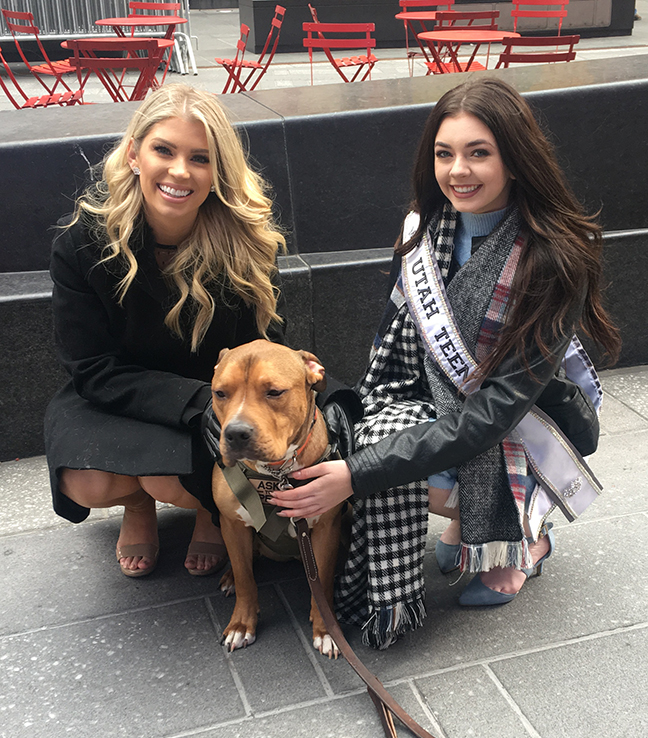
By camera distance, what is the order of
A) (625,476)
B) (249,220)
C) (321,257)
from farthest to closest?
(321,257)
(625,476)
(249,220)

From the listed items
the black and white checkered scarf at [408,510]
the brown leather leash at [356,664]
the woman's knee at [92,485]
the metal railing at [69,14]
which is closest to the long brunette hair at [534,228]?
the black and white checkered scarf at [408,510]

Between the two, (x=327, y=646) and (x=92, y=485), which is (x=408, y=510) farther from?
(x=92, y=485)

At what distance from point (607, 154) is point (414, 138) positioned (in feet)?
3.72

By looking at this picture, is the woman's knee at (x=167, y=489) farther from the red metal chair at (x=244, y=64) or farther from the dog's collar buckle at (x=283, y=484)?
the red metal chair at (x=244, y=64)

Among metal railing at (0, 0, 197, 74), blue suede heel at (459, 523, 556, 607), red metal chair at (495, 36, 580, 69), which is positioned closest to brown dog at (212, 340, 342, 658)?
blue suede heel at (459, 523, 556, 607)

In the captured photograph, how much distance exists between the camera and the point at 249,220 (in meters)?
2.85

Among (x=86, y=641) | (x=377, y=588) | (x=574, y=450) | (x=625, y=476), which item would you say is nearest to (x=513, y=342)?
(x=574, y=450)

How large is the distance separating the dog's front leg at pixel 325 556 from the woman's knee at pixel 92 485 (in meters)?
0.75

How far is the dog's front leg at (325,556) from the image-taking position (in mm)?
2645

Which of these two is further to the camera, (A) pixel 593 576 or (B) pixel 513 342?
(A) pixel 593 576

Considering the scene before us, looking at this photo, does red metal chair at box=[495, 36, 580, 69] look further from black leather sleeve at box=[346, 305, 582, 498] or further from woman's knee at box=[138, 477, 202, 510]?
woman's knee at box=[138, 477, 202, 510]

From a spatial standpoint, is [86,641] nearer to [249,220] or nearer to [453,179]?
[249,220]

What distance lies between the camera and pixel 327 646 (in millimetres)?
2658

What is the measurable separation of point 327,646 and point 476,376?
3.48 feet
